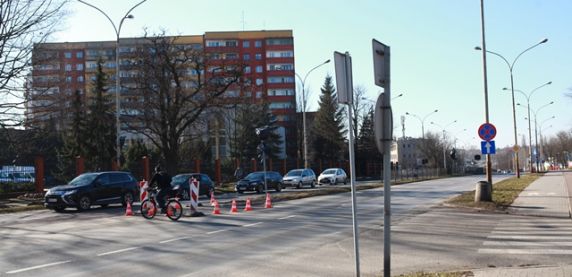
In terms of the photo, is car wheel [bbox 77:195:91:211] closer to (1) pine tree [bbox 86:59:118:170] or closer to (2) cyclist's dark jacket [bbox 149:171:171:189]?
(2) cyclist's dark jacket [bbox 149:171:171:189]

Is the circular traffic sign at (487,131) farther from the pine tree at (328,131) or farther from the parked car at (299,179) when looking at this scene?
the pine tree at (328,131)

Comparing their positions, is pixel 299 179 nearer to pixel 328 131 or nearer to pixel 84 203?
pixel 84 203

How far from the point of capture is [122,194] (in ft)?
82.8

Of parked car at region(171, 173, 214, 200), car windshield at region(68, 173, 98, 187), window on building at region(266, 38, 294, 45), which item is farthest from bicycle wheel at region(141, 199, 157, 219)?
window on building at region(266, 38, 294, 45)

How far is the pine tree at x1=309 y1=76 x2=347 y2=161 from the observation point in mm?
87125

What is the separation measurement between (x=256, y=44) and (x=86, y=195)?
81.7 metres

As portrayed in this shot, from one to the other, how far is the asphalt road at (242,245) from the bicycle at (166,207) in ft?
0.96

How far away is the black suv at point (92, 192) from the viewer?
22969 mm

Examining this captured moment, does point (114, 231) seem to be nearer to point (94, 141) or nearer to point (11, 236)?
point (11, 236)

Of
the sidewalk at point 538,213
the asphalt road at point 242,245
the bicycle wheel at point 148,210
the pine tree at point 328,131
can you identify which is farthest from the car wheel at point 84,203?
the pine tree at point 328,131

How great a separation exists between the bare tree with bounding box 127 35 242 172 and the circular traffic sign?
23.1 metres

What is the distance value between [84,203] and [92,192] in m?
0.61

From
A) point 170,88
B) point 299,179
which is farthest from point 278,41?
point 170,88

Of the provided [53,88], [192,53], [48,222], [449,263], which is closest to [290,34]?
[192,53]
